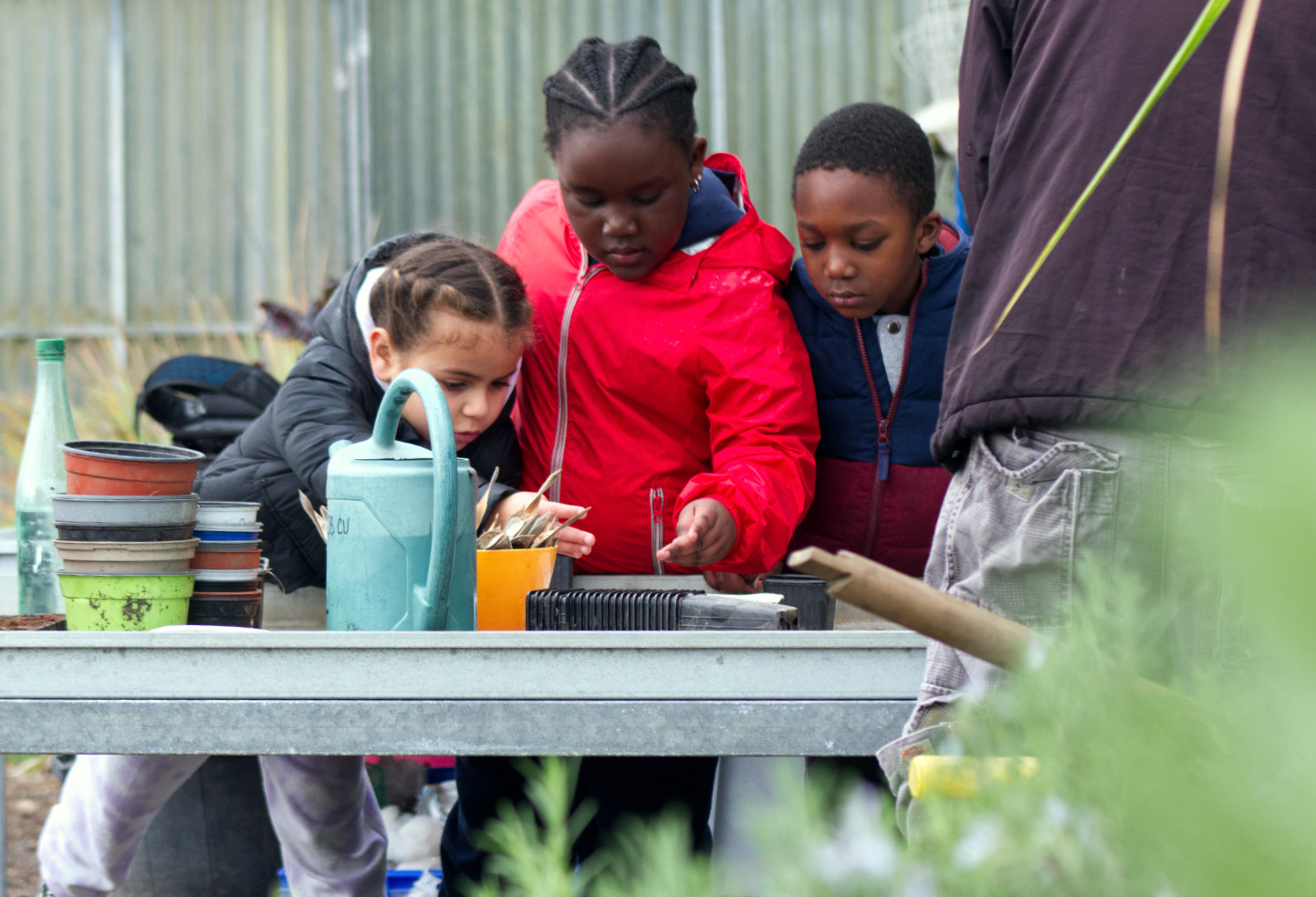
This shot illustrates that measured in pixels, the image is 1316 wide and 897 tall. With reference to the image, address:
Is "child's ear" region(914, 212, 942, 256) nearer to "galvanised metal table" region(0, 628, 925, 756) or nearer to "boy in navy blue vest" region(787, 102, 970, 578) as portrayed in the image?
"boy in navy blue vest" region(787, 102, 970, 578)

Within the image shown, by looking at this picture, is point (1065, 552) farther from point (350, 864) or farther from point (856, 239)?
point (350, 864)

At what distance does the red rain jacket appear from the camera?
1.98 m

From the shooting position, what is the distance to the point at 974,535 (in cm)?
116

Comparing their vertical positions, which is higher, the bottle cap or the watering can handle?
the bottle cap

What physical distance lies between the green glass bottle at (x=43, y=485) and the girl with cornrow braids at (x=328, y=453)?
0.33m

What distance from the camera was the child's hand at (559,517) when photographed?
1.72 metres

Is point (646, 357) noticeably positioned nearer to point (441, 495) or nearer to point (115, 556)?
point (441, 495)

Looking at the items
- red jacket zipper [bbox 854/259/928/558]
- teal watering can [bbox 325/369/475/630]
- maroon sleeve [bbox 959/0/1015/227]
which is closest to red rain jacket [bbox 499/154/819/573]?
red jacket zipper [bbox 854/259/928/558]

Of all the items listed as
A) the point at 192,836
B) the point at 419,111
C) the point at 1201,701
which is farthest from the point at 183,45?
the point at 1201,701

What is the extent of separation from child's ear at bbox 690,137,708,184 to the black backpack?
48.6 inches

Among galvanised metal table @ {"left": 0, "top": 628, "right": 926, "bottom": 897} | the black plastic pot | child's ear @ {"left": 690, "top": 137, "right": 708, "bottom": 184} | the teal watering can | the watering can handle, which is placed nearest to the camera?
galvanised metal table @ {"left": 0, "top": 628, "right": 926, "bottom": 897}

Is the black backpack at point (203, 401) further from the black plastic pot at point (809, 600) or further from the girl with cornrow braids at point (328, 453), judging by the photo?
the black plastic pot at point (809, 600)

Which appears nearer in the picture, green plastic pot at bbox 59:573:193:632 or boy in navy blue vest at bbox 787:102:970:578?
green plastic pot at bbox 59:573:193:632

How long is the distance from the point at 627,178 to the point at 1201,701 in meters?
1.74
